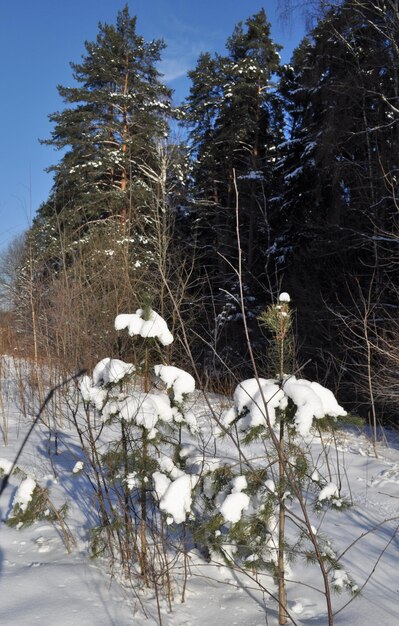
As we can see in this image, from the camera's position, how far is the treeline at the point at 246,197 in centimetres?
768

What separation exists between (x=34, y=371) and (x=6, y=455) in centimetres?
177

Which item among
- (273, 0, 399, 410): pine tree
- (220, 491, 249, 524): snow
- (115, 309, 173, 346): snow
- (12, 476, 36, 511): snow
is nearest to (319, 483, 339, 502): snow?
(220, 491, 249, 524): snow

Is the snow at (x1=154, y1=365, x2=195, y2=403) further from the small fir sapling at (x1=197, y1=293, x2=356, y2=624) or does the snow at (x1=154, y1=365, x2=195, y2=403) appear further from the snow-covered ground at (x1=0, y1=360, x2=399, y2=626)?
the snow-covered ground at (x1=0, y1=360, x2=399, y2=626)

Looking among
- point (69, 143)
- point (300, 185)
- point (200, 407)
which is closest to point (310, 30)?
point (300, 185)

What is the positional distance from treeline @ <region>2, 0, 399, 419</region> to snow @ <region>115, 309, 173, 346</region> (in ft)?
10.8

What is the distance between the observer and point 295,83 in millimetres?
15930

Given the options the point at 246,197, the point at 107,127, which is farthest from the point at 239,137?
the point at 107,127

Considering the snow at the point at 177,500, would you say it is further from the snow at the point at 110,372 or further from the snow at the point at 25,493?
the snow at the point at 25,493

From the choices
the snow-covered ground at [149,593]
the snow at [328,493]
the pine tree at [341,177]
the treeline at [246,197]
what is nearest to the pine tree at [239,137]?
the treeline at [246,197]

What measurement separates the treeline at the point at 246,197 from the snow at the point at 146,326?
3299 mm

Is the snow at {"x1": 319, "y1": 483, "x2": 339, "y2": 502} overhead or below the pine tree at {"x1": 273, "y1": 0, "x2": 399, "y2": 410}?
below

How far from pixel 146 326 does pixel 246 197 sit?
14822 mm

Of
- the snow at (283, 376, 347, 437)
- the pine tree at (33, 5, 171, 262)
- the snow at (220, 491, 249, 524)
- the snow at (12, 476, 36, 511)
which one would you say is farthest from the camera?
the pine tree at (33, 5, 171, 262)

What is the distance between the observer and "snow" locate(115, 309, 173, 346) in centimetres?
274
